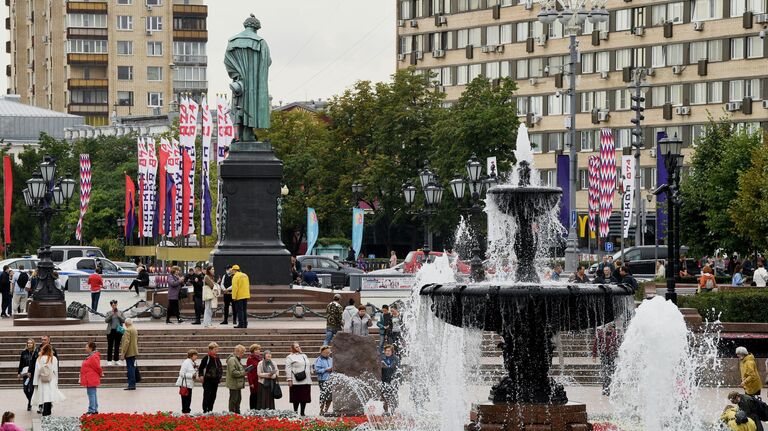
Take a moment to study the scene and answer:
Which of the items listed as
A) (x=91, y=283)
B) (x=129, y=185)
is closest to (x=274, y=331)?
(x=91, y=283)

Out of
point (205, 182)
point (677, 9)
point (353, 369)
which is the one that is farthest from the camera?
point (677, 9)

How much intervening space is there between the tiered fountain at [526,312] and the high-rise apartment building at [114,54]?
128 metres

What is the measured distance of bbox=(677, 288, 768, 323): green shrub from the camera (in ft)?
127

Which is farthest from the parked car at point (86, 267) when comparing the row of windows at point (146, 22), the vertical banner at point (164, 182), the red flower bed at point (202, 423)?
the row of windows at point (146, 22)

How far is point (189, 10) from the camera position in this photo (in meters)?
157

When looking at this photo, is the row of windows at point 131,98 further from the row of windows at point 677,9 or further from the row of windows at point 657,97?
the row of windows at point 657,97

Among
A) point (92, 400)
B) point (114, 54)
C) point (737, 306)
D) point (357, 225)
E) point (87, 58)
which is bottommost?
point (92, 400)

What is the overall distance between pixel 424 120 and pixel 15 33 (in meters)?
86.7

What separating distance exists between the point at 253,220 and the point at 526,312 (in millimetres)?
23540

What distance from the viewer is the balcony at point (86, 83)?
152 meters

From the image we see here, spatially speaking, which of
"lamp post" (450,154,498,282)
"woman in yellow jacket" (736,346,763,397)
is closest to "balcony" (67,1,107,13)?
"lamp post" (450,154,498,282)

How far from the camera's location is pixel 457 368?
2595 cm

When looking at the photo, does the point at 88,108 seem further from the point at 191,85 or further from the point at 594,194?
the point at 594,194

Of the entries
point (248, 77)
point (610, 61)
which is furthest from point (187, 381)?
point (610, 61)
